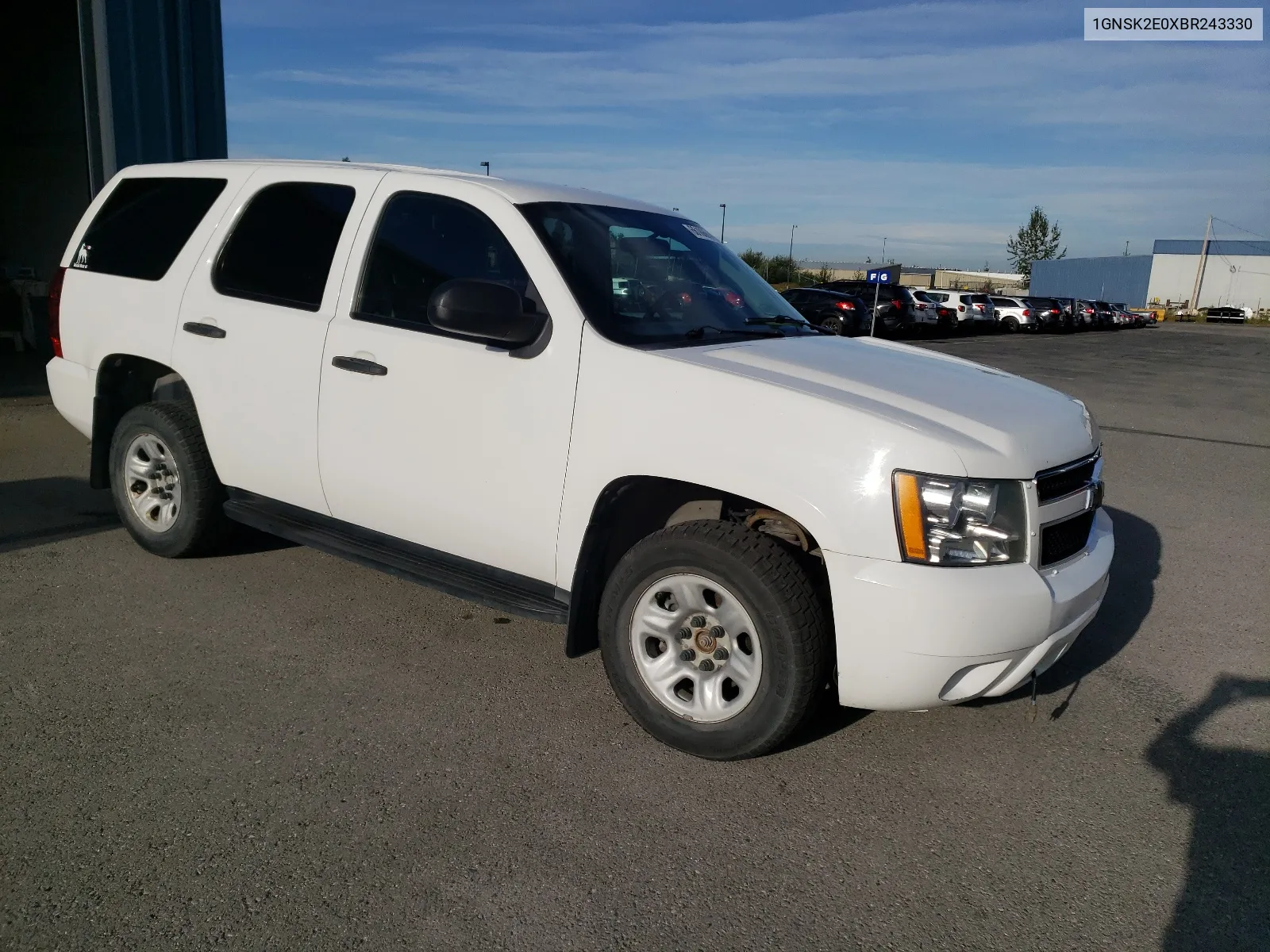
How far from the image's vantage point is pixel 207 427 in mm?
4668

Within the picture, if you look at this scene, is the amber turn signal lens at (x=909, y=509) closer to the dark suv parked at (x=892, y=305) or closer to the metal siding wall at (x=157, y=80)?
the metal siding wall at (x=157, y=80)

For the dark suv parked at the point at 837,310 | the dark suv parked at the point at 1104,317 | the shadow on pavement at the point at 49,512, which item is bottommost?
the dark suv parked at the point at 1104,317

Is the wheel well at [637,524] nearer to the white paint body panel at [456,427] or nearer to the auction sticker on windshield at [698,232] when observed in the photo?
the white paint body panel at [456,427]

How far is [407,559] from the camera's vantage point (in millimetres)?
4051

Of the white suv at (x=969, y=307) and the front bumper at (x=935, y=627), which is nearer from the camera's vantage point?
the front bumper at (x=935, y=627)

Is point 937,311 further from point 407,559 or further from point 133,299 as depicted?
point 407,559

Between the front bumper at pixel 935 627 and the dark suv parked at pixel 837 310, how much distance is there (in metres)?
22.8

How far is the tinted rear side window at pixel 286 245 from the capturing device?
14.2 ft

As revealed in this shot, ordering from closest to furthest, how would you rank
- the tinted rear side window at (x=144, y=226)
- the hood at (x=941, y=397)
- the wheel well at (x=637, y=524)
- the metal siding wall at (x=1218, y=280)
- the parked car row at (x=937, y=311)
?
the hood at (x=941, y=397), the wheel well at (x=637, y=524), the tinted rear side window at (x=144, y=226), the parked car row at (x=937, y=311), the metal siding wall at (x=1218, y=280)

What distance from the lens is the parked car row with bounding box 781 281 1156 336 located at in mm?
26406

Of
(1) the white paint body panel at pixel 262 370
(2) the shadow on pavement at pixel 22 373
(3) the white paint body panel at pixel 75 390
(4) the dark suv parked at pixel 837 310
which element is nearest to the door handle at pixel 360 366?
(1) the white paint body panel at pixel 262 370

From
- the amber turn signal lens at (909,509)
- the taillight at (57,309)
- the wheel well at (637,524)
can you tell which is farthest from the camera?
the taillight at (57,309)

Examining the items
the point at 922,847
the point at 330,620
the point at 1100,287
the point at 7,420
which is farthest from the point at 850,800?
the point at 1100,287

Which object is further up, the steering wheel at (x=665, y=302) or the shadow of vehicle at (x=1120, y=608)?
the steering wheel at (x=665, y=302)
